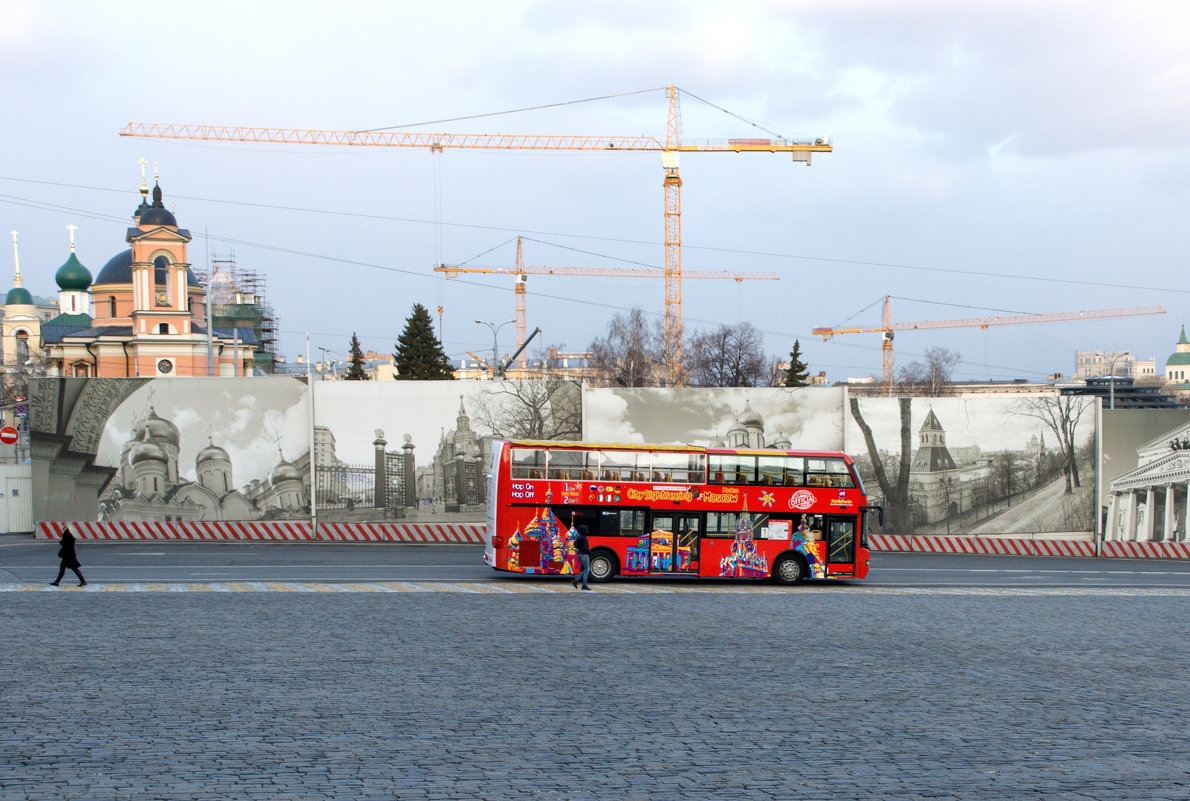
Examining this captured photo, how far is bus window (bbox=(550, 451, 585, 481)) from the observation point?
26.5 meters

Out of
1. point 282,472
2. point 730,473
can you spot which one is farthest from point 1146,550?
point 282,472

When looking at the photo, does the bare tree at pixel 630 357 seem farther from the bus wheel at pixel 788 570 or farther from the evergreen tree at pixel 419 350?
the bus wheel at pixel 788 570

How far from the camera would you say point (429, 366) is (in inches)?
3285

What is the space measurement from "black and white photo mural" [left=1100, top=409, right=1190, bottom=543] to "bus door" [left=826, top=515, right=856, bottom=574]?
20.2 m

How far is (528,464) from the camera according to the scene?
A: 86.8ft

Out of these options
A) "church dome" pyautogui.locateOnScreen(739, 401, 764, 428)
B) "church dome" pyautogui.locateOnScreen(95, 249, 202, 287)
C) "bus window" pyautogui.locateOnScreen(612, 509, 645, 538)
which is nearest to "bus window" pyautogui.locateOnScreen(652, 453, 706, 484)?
"bus window" pyautogui.locateOnScreen(612, 509, 645, 538)

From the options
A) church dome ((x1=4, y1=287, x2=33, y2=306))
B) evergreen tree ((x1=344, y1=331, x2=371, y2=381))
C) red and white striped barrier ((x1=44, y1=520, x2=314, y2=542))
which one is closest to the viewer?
red and white striped barrier ((x1=44, y1=520, x2=314, y2=542))

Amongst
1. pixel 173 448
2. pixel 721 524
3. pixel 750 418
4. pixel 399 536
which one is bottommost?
pixel 399 536

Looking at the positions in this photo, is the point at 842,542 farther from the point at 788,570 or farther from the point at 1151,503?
the point at 1151,503

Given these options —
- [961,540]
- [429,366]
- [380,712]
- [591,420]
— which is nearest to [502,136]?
[429,366]

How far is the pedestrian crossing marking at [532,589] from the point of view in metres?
23.2

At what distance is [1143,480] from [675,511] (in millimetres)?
25096

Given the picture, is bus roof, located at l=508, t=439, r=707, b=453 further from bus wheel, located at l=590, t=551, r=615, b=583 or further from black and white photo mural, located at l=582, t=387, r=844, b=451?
black and white photo mural, located at l=582, t=387, r=844, b=451

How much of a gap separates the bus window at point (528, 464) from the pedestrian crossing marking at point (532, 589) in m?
2.53
